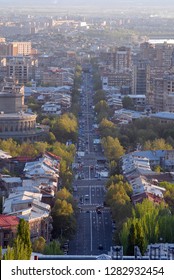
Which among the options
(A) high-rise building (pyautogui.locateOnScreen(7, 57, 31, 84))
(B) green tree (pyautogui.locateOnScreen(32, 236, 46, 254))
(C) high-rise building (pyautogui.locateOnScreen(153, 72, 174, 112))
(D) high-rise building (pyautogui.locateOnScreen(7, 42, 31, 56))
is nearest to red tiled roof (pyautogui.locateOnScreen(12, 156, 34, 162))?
(B) green tree (pyautogui.locateOnScreen(32, 236, 46, 254))

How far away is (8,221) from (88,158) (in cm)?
798

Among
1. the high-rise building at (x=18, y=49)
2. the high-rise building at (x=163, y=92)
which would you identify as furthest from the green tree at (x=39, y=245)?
the high-rise building at (x=18, y=49)

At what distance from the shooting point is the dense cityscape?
466 inches

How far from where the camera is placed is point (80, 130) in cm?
2444

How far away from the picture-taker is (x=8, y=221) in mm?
12352

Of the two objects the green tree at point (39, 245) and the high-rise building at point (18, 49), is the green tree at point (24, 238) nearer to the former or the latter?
the green tree at point (39, 245)

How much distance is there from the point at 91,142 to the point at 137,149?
2.61 m

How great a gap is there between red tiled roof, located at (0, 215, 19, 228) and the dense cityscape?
0.04 feet

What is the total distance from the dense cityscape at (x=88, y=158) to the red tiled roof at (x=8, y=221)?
1 centimetres

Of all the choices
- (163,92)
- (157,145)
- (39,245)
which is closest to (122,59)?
(163,92)

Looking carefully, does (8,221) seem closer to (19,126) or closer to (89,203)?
(89,203)

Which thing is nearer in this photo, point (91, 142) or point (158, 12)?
point (91, 142)
